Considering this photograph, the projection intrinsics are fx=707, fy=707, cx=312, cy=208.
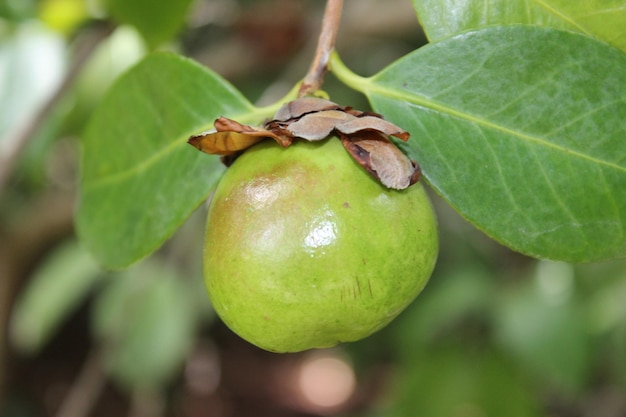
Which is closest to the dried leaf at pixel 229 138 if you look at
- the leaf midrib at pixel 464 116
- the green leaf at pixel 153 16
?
the leaf midrib at pixel 464 116

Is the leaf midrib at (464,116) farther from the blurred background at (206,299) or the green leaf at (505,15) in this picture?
the blurred background at (206,299)

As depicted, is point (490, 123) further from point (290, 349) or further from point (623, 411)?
point (623, 411)

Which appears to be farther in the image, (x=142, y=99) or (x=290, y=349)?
(x=142, y=99)

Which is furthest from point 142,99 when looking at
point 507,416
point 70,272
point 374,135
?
point 507,416

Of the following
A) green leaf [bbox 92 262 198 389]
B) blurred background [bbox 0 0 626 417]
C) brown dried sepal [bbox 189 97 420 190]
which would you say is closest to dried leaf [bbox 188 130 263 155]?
brown dried sepal [bbox 189 97 420 190]

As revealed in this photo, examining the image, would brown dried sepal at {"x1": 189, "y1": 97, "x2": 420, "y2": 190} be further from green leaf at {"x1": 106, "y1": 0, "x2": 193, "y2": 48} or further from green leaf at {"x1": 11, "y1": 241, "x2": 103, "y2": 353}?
green leaf at {"x1": 11, "y1": 241, "x2": 103, "y2": 353}

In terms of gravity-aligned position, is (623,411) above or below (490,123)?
below

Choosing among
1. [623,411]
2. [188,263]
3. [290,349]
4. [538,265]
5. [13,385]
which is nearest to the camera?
[290,349]
